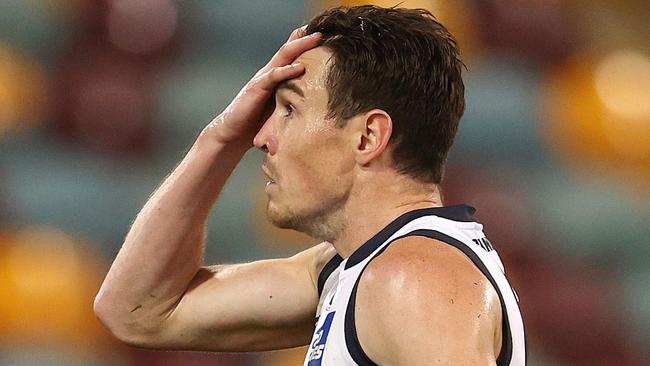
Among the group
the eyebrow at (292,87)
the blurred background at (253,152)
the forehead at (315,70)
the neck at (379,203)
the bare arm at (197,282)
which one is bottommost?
the blurred background at (253,152)

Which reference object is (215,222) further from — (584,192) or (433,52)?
(433,52)

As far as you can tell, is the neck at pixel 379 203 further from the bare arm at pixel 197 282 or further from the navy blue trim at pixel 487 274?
the bare arm at pixel 197 282

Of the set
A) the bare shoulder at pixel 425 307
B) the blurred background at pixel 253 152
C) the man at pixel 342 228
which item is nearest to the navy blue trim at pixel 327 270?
the man at pixel 342 228

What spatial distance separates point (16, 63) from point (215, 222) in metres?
0.94

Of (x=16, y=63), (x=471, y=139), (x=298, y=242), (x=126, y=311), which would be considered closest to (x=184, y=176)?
(x=126, y=311)

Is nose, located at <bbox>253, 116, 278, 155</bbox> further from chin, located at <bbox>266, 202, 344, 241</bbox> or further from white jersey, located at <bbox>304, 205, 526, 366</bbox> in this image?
white jersey, located at <bbox>304, 205, 526, 366</bbox>

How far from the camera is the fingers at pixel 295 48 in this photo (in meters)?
1.77

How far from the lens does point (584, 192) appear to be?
382 cm

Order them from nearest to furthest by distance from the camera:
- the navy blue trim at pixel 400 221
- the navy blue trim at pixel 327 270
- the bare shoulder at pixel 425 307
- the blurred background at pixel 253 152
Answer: the bare shoulder at pixel 425 307
the navy blue trim at pixel 400 221
the navy blue trim at pixel 327 270
the blurred background at pixel 253 152

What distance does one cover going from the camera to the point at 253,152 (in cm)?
374

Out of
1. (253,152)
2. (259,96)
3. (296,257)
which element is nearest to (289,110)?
(259,96)

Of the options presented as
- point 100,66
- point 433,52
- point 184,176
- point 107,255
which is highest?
point 433,52

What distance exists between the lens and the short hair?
168 centimetres

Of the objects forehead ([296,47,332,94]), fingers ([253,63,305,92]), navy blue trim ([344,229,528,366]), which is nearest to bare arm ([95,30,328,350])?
fingers ([253,63,305,92])
